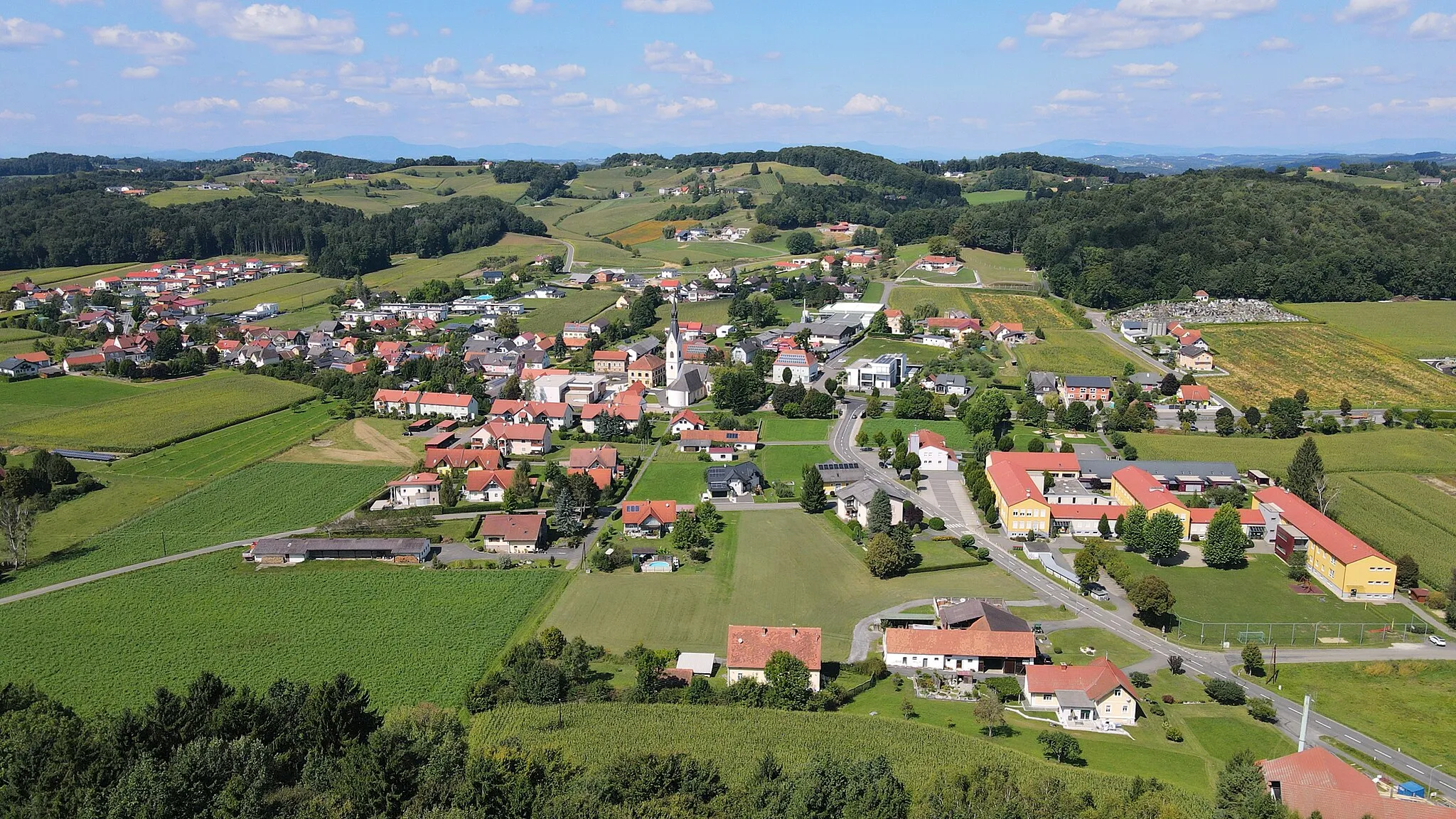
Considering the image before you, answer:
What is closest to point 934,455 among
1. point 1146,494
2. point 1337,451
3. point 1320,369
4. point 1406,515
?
point 1146,494

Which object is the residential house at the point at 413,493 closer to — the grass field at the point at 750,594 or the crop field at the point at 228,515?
the crop field at the point at 228,515

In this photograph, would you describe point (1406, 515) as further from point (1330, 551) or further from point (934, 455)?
point (934, 455)

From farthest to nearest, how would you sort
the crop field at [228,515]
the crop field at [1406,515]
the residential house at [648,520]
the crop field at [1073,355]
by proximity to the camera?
1. the crop field at [1073,355]
2. the residential house at [648,520]
3. the crop field at [228,515]
4. the crop field at [1406,515]

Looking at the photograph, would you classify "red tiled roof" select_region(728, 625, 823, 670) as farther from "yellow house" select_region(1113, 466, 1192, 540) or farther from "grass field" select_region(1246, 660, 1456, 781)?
"yellow house" select_region(1113, 466, 1192, 540)

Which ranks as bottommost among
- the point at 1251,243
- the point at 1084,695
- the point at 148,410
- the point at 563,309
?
the point at 1084,695

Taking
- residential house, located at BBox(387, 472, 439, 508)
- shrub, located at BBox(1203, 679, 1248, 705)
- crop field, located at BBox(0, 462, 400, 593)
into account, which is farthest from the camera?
residential house, located at BBox(387, 472, 439, 508)

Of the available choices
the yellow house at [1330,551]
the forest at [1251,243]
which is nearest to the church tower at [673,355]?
the yellow house at [1330,551]

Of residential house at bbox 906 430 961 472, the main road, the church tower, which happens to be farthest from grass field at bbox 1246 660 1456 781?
the church tower
